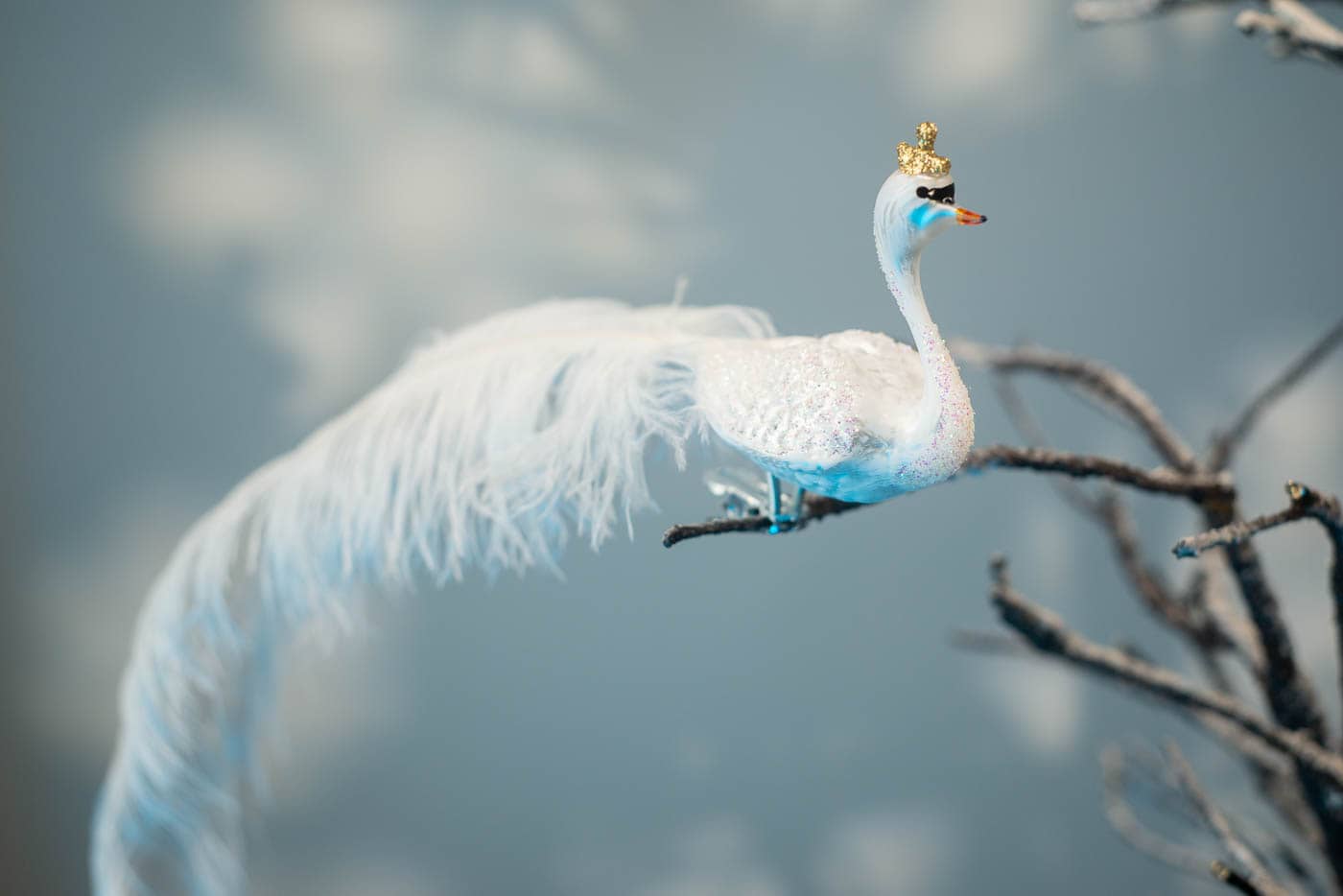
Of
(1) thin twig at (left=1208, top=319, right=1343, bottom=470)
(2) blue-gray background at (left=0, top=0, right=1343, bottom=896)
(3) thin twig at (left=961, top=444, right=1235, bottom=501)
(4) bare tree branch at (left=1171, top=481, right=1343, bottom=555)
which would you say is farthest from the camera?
(2) blue-gray background at (left=0, top=0, right=1343, bottom=896)

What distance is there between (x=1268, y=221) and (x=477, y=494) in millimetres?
1122

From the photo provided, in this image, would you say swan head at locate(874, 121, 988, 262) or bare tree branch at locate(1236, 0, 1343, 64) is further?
bare tree branch at locate(1236, 0, 1343, 64)

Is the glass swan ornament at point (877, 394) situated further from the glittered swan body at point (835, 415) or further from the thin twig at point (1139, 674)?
the thin twig at point (1139, 674)

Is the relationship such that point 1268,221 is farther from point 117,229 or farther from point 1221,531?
point 117,229

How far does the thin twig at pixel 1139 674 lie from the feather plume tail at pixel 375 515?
0.23m

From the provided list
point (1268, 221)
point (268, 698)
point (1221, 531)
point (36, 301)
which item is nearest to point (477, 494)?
point (268, 698)

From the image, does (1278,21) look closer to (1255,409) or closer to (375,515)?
(1255,409)

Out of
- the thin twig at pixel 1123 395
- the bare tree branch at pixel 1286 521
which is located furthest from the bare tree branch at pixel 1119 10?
the bare tree branch at pixel 1286 521

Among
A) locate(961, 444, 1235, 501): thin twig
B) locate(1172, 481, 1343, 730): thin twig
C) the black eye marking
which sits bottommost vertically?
locate(1172, 481, 1343, 730): thin twig

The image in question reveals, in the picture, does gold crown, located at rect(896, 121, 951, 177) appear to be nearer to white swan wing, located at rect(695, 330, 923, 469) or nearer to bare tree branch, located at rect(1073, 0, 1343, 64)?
white swan wing, located at rect(695, 330, 923, 469)

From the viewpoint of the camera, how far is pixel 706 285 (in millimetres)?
1008

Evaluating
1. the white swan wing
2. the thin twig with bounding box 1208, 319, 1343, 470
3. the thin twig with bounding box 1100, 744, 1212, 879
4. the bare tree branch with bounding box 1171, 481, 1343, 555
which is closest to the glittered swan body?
the white swan wing

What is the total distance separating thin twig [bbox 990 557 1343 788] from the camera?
49cm

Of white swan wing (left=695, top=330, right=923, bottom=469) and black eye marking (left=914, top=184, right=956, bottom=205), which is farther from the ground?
black eye marking (left=914, top=184, right=956, bottom=205)
